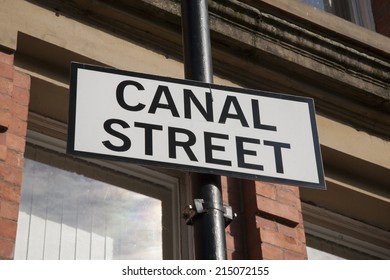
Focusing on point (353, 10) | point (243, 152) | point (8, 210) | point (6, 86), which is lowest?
point (243, 152)

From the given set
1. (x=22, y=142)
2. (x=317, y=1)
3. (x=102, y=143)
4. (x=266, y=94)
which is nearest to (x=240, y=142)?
(x=266, y=94)

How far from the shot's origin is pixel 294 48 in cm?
667

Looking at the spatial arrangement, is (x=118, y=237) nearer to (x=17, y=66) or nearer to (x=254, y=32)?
(x=17, y=66)

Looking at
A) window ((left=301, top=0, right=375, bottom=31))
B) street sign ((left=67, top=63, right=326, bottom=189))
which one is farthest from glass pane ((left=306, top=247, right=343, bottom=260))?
street sign ((left=67, top=63, right=326, bottom=189))

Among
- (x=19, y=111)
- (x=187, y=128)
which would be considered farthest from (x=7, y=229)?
(x=187, y=128)

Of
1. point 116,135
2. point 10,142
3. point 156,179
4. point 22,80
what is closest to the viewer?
point 116,135

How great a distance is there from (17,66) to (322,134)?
236 centimetres

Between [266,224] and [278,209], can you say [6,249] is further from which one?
[278,209]

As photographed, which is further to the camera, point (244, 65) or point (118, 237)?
point (244, 65)

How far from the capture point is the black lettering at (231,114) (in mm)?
3670

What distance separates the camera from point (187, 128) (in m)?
3.59

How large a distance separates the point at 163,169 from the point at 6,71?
1484mm

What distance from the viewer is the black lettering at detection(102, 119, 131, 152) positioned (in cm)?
344

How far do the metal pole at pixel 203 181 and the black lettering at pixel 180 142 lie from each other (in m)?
0.11
